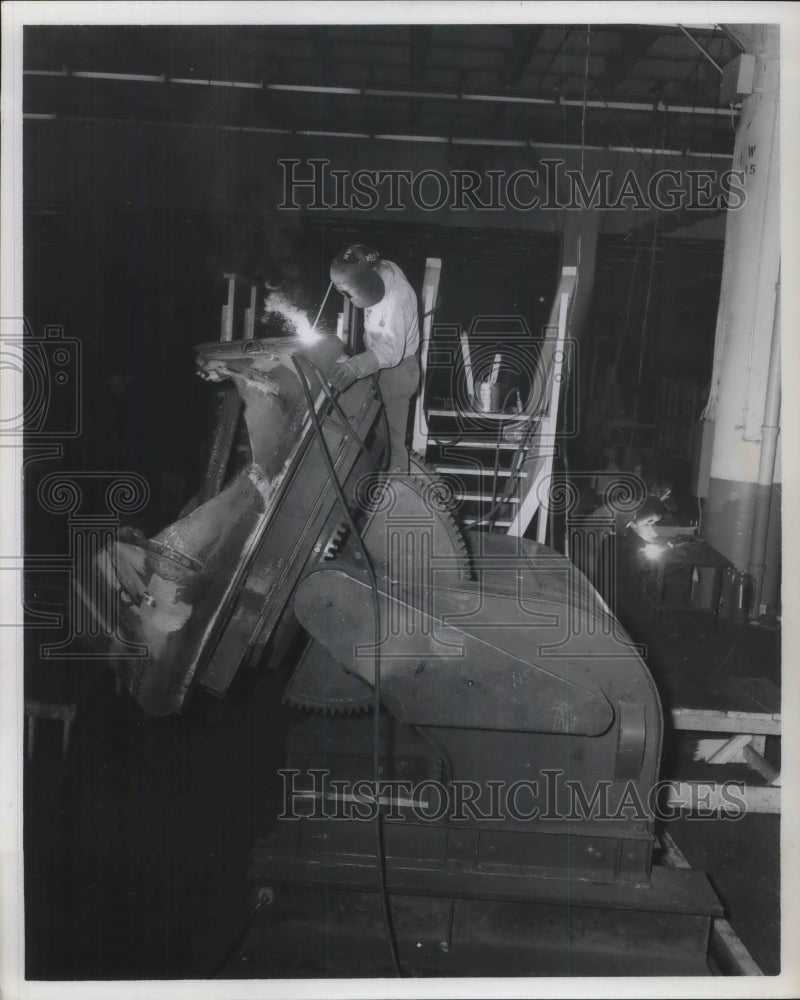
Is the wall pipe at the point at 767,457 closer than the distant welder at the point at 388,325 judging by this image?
No

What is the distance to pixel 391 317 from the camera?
7.50 feet

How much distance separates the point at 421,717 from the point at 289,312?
1467 mm

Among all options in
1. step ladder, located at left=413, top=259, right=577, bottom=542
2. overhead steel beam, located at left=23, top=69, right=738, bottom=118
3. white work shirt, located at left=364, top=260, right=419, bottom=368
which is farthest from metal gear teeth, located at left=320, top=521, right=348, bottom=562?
overhead steel beam, located at left=23, top=69, right=738, bottom=118

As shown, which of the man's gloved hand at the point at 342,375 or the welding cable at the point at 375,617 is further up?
the man's gloved hand at the point at 342,375

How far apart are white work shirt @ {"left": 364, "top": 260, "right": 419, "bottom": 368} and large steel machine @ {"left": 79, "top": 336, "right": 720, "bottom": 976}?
0.21 meters

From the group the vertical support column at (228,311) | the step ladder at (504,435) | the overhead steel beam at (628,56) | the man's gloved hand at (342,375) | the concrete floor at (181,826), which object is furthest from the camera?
the step ladder at (504,435)

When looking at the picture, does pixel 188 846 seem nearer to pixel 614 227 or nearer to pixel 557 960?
pixel 557 960

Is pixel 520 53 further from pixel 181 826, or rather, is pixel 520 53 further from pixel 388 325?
pixel 181 826

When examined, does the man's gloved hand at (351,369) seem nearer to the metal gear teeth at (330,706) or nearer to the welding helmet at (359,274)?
the welding helmet at (359,274)

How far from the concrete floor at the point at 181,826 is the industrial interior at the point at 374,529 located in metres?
0.01

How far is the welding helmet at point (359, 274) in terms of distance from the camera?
88.4 inches

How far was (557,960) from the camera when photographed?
2027mm

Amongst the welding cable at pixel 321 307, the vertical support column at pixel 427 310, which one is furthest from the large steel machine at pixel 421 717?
the vertical support column at pixel 427 310

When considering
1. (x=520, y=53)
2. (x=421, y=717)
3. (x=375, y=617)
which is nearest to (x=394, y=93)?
(x=520, y=53)
